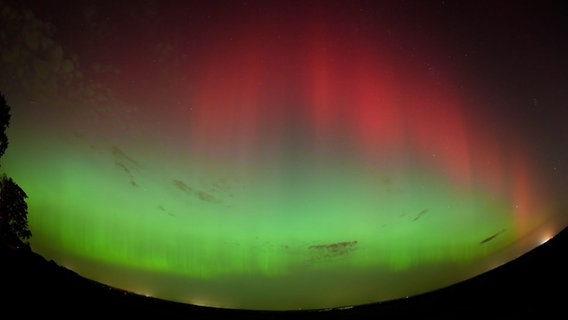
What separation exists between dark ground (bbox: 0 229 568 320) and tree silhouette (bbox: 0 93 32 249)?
5386 mm

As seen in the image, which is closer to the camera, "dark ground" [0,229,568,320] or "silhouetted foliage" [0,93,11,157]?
"dark ground" [0,229,568,320]

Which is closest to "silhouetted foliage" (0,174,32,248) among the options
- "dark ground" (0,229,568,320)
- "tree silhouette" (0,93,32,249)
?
"tree silhouette" (0,93,32,249)

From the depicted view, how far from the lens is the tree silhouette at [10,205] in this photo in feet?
22.3

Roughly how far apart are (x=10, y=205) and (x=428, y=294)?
9013 millimetres

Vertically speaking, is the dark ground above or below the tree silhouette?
below

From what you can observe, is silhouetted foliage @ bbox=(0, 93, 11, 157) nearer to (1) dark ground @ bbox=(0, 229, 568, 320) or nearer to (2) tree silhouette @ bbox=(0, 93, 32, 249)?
(2) tree silhouette @ bbox=(0, 93, 32, 249)

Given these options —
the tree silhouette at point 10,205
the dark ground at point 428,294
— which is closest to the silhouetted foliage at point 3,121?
the tree silhouette at point 10,205

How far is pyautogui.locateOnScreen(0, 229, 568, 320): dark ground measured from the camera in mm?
2477

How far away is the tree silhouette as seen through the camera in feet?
22.3

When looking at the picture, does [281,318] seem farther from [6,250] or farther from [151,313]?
[6,250]

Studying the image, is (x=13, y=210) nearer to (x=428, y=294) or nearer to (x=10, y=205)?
(x=10, y=205)

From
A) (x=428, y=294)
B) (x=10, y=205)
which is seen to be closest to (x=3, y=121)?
(x=10, y=205)

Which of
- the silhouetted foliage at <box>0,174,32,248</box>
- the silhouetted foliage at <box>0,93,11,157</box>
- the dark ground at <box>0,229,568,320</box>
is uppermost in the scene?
the silhouetted foliage at <box>0,93,11,157</box>

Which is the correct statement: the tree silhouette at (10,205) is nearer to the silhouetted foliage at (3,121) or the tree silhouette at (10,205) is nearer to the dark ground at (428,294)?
the silhouetted foliage at (3,121)
